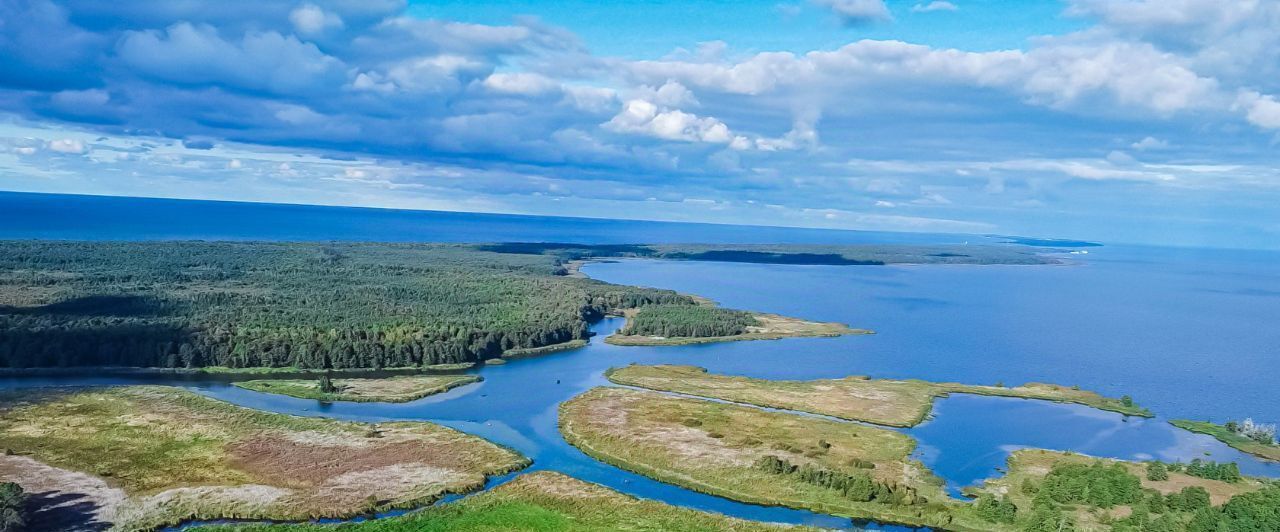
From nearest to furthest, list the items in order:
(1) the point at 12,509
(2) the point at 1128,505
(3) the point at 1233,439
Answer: (1) the point at 12,509, (2) the point at 1128,505, (3) the point at 1233,439

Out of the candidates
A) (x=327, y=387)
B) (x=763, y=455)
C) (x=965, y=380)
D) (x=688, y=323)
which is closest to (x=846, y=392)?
(x=965, y=380)

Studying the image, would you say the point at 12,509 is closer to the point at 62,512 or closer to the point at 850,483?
the point at 62,512

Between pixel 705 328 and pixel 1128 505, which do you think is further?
pixel 705 328

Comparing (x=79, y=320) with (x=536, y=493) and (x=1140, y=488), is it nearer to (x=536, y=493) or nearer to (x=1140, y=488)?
(x=536, y=493)

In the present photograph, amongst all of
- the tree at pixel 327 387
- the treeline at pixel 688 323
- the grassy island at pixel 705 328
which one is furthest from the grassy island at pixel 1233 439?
the tree at pixel 327 387

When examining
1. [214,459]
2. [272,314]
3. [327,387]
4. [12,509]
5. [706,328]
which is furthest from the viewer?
[706,328]

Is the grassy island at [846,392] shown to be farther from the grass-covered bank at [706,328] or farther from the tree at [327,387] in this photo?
the tree at [327,387]
